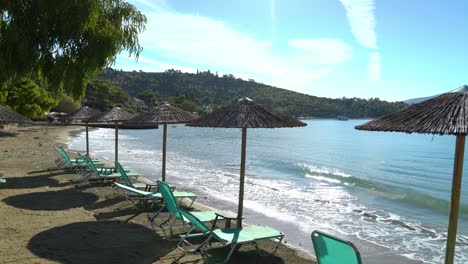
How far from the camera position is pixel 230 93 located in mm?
148000

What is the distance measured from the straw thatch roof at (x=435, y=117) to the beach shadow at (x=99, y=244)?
11.1 feet

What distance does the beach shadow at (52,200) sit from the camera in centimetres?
743

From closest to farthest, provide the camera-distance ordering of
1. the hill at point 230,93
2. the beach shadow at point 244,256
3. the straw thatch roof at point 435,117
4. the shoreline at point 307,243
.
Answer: the straw thatch roof at point 435,117 < the beach shadow at point 244,256 < the shoreline at point 307,243 < the hill at point 230,93

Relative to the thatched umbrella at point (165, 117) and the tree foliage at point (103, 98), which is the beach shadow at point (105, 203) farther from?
the tree foliage at point (103, 98)

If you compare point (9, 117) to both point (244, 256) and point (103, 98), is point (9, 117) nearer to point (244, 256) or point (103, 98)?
point (244, 256)

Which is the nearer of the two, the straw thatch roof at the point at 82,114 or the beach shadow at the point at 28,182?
the beach shadow at the point at 28,182

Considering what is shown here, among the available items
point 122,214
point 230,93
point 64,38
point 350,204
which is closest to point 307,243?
point 122,214

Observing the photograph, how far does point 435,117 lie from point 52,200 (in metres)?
7.31

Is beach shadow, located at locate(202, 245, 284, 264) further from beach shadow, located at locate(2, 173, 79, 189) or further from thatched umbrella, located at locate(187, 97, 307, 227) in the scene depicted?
beach shadow, located at locate(2, 173, 79, 189)

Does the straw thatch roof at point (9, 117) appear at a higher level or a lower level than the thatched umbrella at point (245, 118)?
lower

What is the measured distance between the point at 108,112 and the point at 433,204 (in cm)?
1238

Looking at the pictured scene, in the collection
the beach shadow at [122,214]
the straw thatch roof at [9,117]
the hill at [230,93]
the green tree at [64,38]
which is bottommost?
the beach shadow at [122,214]

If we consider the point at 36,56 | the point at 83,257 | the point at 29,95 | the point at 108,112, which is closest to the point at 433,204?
the point at 108,112

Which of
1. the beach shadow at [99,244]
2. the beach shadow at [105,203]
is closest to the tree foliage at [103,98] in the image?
the beach shadow at [105,203]
